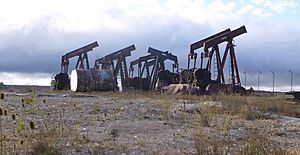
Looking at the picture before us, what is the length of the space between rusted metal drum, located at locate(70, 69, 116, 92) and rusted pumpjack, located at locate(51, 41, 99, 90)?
6718 millimetres

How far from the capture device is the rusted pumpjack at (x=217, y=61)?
39.4 metres

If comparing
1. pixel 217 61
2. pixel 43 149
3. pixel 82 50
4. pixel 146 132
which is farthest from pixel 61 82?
pixel 43 149

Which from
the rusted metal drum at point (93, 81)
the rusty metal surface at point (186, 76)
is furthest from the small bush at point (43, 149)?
the rusted metal drum at point (93, 81)

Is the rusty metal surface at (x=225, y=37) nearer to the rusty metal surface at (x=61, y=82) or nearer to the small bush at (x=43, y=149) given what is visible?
the rusty metal surface at (x=61, y=82)

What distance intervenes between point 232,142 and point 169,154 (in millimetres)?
1964

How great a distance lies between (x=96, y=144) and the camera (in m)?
9.38

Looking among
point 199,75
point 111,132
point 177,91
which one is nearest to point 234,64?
point 199,75

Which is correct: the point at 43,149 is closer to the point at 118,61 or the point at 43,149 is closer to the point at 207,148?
the point at 207,148

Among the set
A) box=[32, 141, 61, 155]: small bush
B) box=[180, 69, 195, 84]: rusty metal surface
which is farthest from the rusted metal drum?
box=[32, 141, 61, 155]: small bush

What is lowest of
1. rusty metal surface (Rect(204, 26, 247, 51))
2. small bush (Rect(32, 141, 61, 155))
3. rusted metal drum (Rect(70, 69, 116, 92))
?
small bush (Rect(32, 141, 61, 155))

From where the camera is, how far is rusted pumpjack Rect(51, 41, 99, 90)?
183 ft

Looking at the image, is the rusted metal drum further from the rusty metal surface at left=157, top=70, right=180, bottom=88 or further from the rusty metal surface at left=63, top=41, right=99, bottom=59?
the rusty metal surface at left=63, top=41, right=99, bottom=59

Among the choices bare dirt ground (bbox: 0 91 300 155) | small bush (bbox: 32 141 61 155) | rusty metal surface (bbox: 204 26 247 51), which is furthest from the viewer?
rusty metal surface (bbox: 204 26 247 51)

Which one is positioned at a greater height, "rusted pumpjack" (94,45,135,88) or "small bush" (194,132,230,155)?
"rusted pumpjack" (94,45,135,88)
